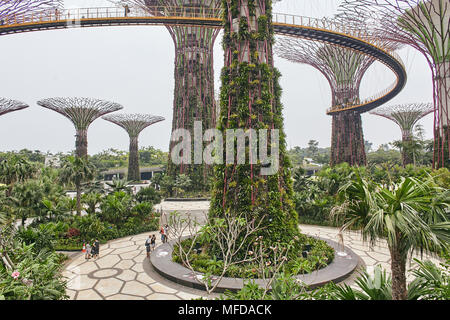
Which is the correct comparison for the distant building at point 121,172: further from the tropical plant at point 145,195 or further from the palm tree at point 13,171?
the palm tree at point 13,171

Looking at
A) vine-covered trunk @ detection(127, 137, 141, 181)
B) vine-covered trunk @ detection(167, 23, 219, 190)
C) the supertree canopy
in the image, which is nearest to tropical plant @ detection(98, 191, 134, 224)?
vine-covered trunk @ detection(167, 23, 219, 190)

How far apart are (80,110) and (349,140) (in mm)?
30251

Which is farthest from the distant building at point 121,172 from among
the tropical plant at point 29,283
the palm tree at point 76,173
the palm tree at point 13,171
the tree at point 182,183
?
the tropical plant at point 29,283

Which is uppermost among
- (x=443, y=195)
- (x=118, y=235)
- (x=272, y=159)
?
(x=272, y=159)

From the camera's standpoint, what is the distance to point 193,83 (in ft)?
85.9

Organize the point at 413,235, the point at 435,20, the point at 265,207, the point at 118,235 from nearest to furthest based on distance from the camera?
the point at 413,235 → the point at 265,207 → the point at 118,235 → the point at 435,20

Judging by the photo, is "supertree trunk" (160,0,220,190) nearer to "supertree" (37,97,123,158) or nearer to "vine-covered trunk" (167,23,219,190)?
"vine-covered trunk" (167,23,219,190)

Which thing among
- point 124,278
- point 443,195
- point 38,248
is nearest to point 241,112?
point 443,195

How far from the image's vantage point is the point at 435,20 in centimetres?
1769

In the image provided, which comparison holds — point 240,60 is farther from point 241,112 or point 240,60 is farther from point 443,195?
point 443,195

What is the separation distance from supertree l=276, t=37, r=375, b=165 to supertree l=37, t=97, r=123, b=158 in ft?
66.0

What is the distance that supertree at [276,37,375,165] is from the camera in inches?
1107
